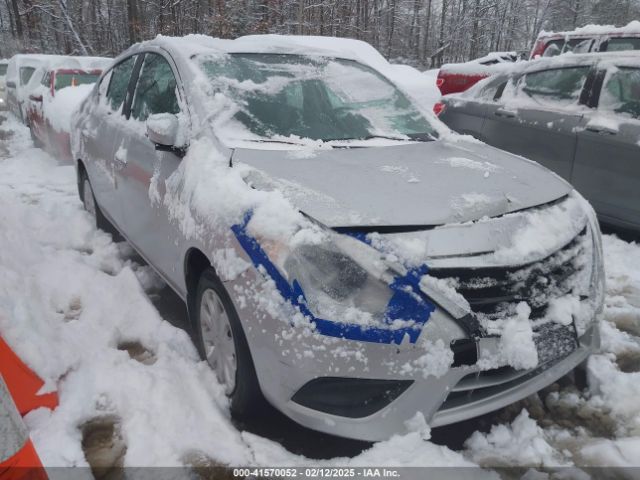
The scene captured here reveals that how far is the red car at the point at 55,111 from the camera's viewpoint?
734cm

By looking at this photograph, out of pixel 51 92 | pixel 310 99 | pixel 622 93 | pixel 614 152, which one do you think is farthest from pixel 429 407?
pixel 51 92

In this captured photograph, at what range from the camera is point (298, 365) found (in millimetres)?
1935

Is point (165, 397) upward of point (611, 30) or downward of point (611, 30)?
downward

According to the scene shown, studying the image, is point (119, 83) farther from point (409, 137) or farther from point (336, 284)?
point (336, 284)

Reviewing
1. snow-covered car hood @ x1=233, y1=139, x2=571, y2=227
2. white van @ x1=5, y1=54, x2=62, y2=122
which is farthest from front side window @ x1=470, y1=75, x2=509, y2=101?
white van @ x1=5, y1=54, x2=62, y2=122

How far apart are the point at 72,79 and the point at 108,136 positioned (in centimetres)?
689

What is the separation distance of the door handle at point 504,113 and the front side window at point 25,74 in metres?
12.0

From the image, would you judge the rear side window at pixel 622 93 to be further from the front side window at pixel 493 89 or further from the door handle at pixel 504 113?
the front side window at pixel 493 89

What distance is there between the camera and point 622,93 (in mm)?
4574

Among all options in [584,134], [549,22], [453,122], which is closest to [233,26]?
[453,122]

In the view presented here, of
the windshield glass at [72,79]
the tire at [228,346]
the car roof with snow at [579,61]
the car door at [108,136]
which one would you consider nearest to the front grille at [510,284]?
the tire at [228,346]

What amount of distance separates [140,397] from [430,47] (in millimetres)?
44139

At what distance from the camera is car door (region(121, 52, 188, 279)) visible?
2969mm

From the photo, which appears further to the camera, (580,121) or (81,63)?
(81,63)
